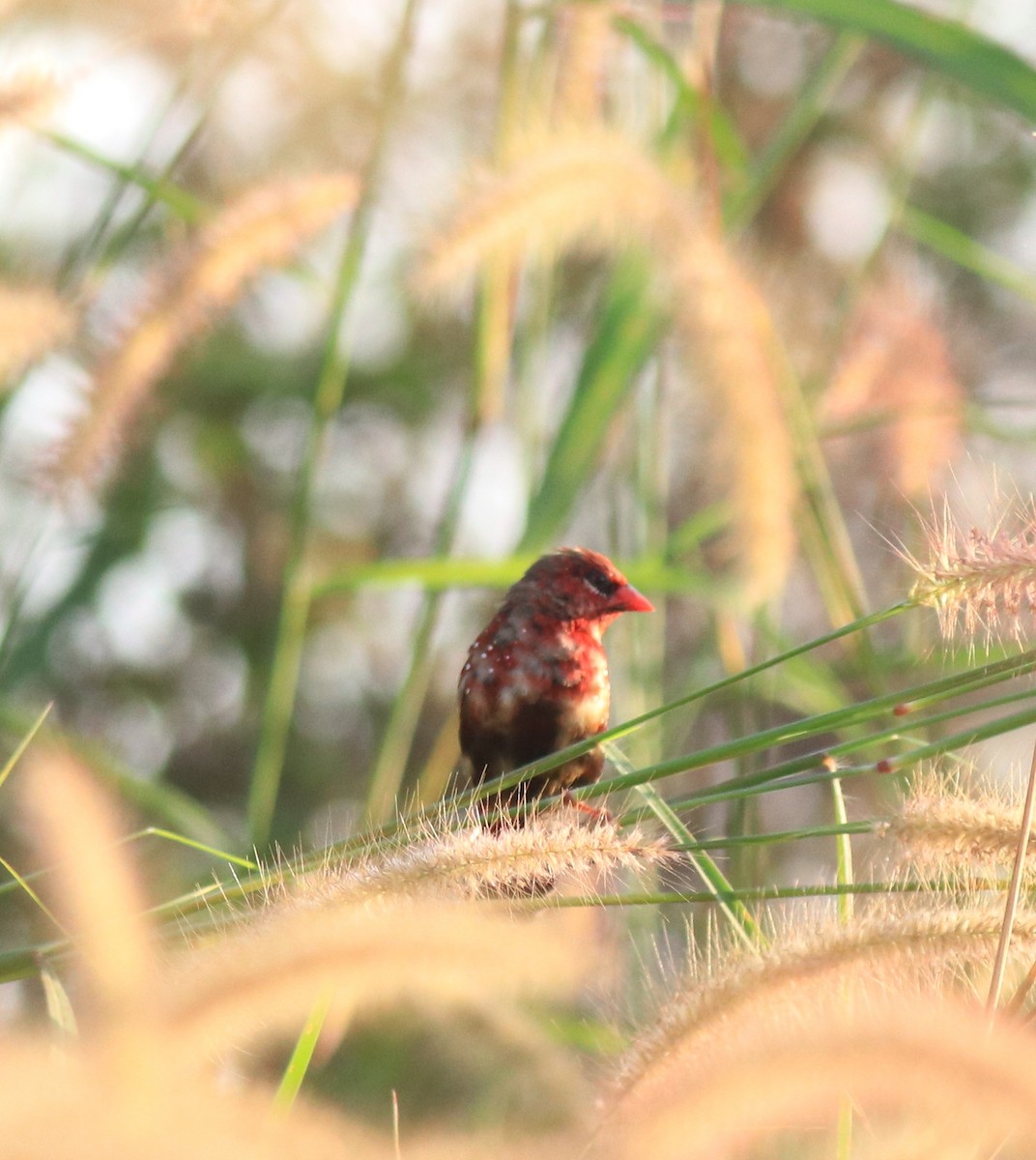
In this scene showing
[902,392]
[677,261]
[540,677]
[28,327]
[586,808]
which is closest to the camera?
[586,808]

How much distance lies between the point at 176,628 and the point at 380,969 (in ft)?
11.7

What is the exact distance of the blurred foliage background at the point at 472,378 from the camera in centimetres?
250

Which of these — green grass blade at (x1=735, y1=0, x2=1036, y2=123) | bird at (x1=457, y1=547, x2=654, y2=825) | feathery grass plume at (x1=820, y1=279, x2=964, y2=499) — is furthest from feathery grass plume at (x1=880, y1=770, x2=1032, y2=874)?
feathery grass plume at (x1=820, y1=279, x2=964, y2=499)

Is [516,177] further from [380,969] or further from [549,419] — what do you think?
[380,969]

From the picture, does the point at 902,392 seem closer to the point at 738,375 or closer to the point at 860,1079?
the point at 738,375

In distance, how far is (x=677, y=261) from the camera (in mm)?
2613

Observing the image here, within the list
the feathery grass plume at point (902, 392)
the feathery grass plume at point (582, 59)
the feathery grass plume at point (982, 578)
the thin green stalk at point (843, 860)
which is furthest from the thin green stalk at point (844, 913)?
the feathery grass plume at point (582, 59)

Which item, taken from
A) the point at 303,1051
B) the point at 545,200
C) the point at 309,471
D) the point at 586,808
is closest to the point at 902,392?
the point at 545,200

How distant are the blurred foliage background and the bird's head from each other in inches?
3.2

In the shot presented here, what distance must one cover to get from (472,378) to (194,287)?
0.84 m

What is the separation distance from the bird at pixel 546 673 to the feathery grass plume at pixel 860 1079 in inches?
58.4

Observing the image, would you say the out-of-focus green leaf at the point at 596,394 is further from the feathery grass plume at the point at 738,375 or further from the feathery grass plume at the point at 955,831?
the feathery grass plume at the point at 955,831

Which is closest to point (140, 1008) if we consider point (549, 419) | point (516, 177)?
point (516, 177)

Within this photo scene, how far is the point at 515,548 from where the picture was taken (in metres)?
2.49
